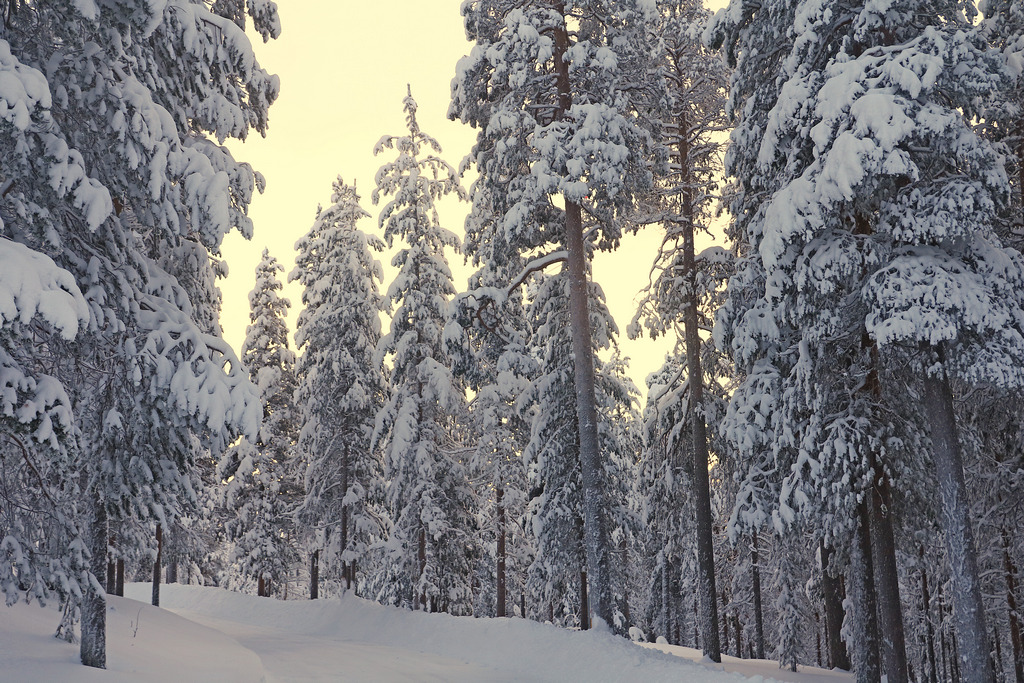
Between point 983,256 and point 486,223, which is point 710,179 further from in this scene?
point 983,256

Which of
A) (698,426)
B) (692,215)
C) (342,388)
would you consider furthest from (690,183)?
(342,388)

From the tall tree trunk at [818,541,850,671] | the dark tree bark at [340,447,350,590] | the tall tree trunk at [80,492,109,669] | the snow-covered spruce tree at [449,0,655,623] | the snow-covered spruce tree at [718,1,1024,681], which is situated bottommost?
the tall tree trunk at [818,541,850,671]

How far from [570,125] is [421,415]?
40.1 ft

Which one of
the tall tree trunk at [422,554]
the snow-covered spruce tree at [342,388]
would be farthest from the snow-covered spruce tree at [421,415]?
the snow-covered spruce tree at [342,388]

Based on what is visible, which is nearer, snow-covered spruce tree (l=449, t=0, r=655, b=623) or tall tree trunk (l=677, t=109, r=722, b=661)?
snow-covered spruce tree (l=449, t=0, r=655, b=623)

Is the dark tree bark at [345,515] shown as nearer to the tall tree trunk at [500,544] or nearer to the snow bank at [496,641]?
the snow bank at [496,641]

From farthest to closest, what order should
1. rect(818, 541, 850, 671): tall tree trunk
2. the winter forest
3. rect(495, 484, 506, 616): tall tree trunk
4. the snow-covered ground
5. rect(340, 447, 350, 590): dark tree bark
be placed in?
1. rect(340, 447, 350, 590): dark tree bark
2. rect(495, 484, 506, 616): tall tree trunk
3. rect(818, 541, 850, 671): tall tree trunk
4. the snow-covered ground
5. the winter forest

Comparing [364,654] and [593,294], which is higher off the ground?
[593,294]

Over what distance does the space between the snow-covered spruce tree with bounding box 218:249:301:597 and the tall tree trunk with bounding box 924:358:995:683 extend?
86.6 feet

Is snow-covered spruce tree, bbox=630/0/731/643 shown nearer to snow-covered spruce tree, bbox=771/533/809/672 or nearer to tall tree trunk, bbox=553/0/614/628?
tall tree trunk, bbox=553/0/614/628

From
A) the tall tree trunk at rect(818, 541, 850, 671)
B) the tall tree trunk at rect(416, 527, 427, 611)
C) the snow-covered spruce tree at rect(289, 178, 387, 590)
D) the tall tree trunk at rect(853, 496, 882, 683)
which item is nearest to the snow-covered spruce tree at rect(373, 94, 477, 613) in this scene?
the tall tree trunk at rect(416, 527, 427, 611)

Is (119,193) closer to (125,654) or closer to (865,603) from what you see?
(125,654)

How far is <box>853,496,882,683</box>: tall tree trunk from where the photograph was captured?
1273cm

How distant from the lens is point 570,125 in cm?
1536
